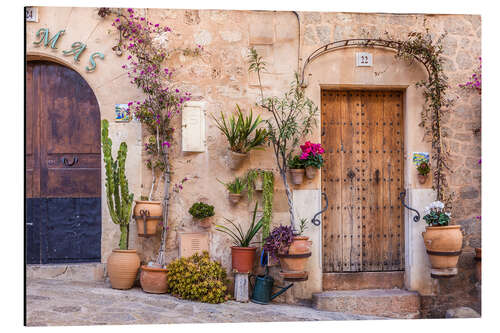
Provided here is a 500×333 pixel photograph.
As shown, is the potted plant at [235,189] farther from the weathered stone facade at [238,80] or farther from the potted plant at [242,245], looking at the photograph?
the potted plant at [242,245]

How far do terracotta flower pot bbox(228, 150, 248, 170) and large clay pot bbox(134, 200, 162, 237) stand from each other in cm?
89

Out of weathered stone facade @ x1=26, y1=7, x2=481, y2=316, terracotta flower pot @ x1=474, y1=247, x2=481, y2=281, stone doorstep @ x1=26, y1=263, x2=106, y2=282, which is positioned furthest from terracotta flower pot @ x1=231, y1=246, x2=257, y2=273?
terracotta flower pot @ x1=474, y1=247, x2=481, y2=281

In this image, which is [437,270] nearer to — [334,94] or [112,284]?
[334,94]

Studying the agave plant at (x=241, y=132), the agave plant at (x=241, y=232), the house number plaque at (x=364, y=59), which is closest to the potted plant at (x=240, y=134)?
the agave plant at (x=241, y=132)

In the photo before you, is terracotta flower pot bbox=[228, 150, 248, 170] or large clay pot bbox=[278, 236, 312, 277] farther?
terracotta flower pot bbox=[228, 150, 248, 170]

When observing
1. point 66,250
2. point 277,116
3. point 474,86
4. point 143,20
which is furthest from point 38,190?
point 474,86

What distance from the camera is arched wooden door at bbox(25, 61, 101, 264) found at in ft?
17.3

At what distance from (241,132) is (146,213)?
→ 1.26 meters

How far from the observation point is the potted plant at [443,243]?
4.85m

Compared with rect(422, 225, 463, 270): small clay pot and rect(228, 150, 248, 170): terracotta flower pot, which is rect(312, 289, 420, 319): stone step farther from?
rect(228, 150, 248, 170): terracotta flower pot

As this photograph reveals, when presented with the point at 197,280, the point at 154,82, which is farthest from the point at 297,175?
the point at 154,82

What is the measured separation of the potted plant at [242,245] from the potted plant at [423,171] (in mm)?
1822

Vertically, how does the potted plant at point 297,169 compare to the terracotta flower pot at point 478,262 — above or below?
above

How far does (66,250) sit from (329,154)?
10.2 feet
